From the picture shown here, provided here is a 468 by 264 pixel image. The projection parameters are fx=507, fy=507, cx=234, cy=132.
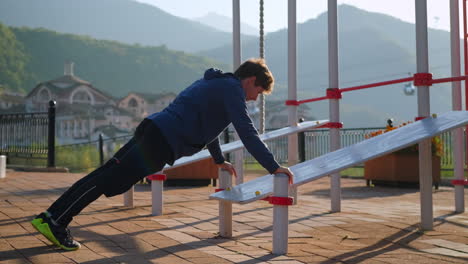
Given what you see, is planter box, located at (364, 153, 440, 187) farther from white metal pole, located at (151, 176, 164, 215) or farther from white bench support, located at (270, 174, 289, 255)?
white bench support, located at (270, 174, 289, 255)

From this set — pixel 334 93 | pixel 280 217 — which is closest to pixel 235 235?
pixel 280 217

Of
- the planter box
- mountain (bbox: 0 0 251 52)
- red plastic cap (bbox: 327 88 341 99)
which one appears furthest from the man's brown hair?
mountain (bbox: 0 0 251 52)

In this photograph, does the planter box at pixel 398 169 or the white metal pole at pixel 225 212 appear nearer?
the white metal pole at pixel 225 212

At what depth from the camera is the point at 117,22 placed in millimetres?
155750

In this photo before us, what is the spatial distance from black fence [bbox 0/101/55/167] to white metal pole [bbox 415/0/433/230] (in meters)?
9.61

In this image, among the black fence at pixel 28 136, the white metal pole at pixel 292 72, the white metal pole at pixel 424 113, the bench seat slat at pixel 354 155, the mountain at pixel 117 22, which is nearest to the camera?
the bench seat slat at pixel 354 155

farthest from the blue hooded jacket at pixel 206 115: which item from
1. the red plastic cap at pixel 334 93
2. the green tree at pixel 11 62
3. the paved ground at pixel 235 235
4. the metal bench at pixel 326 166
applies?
the green tree at pixel 11 62

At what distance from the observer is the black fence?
39.2 ft

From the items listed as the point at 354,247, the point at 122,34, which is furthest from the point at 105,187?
the point at 122,34

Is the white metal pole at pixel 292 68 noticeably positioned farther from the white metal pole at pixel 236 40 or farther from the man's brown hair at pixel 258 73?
the man's brown hair at pixel 258 73

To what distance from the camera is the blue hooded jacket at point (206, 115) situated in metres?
2.90

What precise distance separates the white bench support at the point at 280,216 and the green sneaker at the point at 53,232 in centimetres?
118

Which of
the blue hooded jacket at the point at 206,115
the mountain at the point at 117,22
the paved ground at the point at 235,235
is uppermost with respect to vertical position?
the mountain at the point at 117,22

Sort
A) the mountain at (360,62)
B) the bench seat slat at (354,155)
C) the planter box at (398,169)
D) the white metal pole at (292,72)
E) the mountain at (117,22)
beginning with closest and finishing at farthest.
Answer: the bench seat slat at (354,155)
the white metal pole at (292,72)
the planter box at (398,169)
the mountain at (360,62)
the mountain at (117,22)
